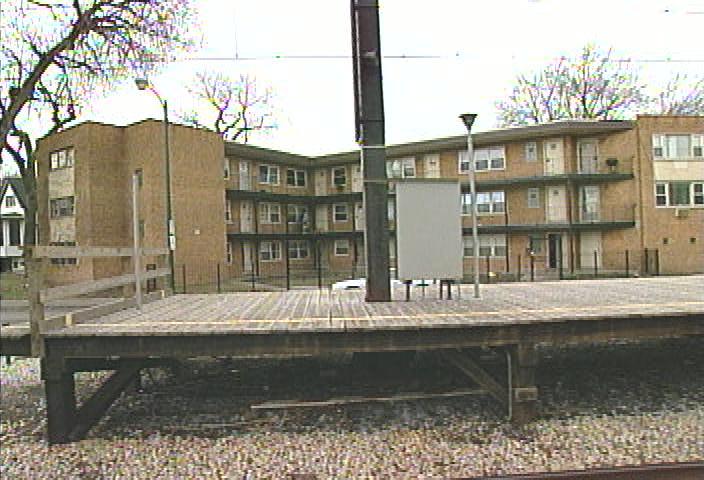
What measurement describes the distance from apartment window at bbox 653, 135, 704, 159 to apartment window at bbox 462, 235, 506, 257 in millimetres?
9442

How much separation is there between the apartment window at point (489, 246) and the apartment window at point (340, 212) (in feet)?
28.9

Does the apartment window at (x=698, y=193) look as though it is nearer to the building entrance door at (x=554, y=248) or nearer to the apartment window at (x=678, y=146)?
the apartment window at (x=678, y=146)

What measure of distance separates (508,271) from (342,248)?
11307 millimetres

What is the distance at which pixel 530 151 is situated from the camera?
30438 millimetres

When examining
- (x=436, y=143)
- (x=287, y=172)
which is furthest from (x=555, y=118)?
(x=287, y=172)

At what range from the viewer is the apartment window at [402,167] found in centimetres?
3362

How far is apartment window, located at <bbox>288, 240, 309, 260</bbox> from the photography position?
35.3 meters

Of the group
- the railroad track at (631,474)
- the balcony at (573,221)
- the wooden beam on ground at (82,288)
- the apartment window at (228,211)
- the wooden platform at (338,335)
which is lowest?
the railroad track at (631,474)

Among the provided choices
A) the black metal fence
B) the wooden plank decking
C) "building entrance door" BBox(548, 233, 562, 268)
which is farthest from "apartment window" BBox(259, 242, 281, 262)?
the wooden plank decking

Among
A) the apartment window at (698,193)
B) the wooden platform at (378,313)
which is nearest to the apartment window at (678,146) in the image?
the apartment window at (698,193)

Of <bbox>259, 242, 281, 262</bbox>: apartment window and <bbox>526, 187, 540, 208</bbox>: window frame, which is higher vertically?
<bbox>526, 187, 540, 208</bbox>: window frame

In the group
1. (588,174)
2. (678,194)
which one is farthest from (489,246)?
(678,194)

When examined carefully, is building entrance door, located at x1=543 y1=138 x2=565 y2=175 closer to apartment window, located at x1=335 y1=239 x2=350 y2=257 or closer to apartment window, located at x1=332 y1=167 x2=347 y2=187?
apartment window, located at x1=332 y1=167 x2=347 y2=187

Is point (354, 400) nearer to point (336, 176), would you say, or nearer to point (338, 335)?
point (338, 335)
